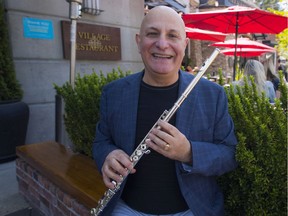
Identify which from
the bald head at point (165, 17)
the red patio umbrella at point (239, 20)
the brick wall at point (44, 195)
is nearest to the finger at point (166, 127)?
the bald head at point (165, 17)

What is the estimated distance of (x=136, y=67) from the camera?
6.47 m

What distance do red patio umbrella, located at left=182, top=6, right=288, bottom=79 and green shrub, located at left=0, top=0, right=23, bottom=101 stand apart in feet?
13.1

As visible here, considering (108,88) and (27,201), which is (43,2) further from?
(108,88)

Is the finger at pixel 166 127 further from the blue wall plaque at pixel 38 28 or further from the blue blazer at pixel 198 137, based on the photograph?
the blue wall plaque at pixel 38 28

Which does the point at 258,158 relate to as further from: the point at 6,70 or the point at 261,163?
the point at 6,70

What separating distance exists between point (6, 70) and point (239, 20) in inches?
206

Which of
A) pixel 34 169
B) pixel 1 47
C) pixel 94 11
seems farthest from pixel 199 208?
pixel 94 11

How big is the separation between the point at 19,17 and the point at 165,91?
3.64 metres

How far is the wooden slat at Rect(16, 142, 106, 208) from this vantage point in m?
2.14

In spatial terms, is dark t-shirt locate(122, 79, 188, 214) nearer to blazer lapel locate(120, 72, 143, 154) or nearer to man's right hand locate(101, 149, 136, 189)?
blazer lapel locate(120, 72, 143, 154)

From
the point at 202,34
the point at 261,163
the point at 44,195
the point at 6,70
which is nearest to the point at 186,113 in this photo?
the point at 261,163

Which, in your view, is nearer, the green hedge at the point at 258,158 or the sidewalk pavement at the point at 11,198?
the green hedge at the point at 258,158

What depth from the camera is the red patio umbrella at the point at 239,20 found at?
5899 millimetres

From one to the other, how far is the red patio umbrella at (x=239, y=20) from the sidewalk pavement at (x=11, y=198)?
4.96m
